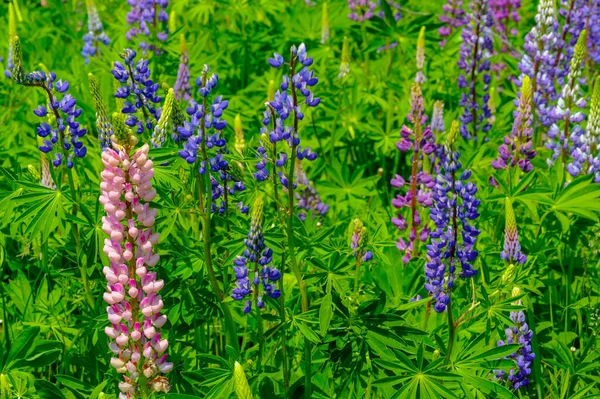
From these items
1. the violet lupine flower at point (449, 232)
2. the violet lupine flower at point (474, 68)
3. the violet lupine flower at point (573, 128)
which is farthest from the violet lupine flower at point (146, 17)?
the violet lupine flower at point (449, 232)

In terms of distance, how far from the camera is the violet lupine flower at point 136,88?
9.59ft

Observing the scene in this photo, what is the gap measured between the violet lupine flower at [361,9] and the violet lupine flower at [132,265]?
3.81 meters

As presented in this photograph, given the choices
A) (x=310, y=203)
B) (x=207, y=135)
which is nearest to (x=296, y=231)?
(x=207, y=135)

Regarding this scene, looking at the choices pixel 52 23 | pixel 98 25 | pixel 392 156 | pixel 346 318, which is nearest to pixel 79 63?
pixel 98 25

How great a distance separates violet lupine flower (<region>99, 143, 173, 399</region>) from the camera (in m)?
2.06

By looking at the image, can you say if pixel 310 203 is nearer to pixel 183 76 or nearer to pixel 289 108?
pixel 183 76

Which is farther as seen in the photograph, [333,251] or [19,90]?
[19,90]

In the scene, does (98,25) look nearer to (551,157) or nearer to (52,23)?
(52,23)

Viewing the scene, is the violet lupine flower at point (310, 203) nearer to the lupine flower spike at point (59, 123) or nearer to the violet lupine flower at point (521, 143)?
the violet lupine flower at point (521, 143)

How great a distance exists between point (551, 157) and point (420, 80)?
40.4 inches

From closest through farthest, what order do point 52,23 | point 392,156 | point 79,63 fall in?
point 392,156, point 79,63, point 52,23

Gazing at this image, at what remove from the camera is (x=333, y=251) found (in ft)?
8.98

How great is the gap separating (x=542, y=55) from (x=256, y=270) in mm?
2243

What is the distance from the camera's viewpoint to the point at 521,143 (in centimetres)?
372
